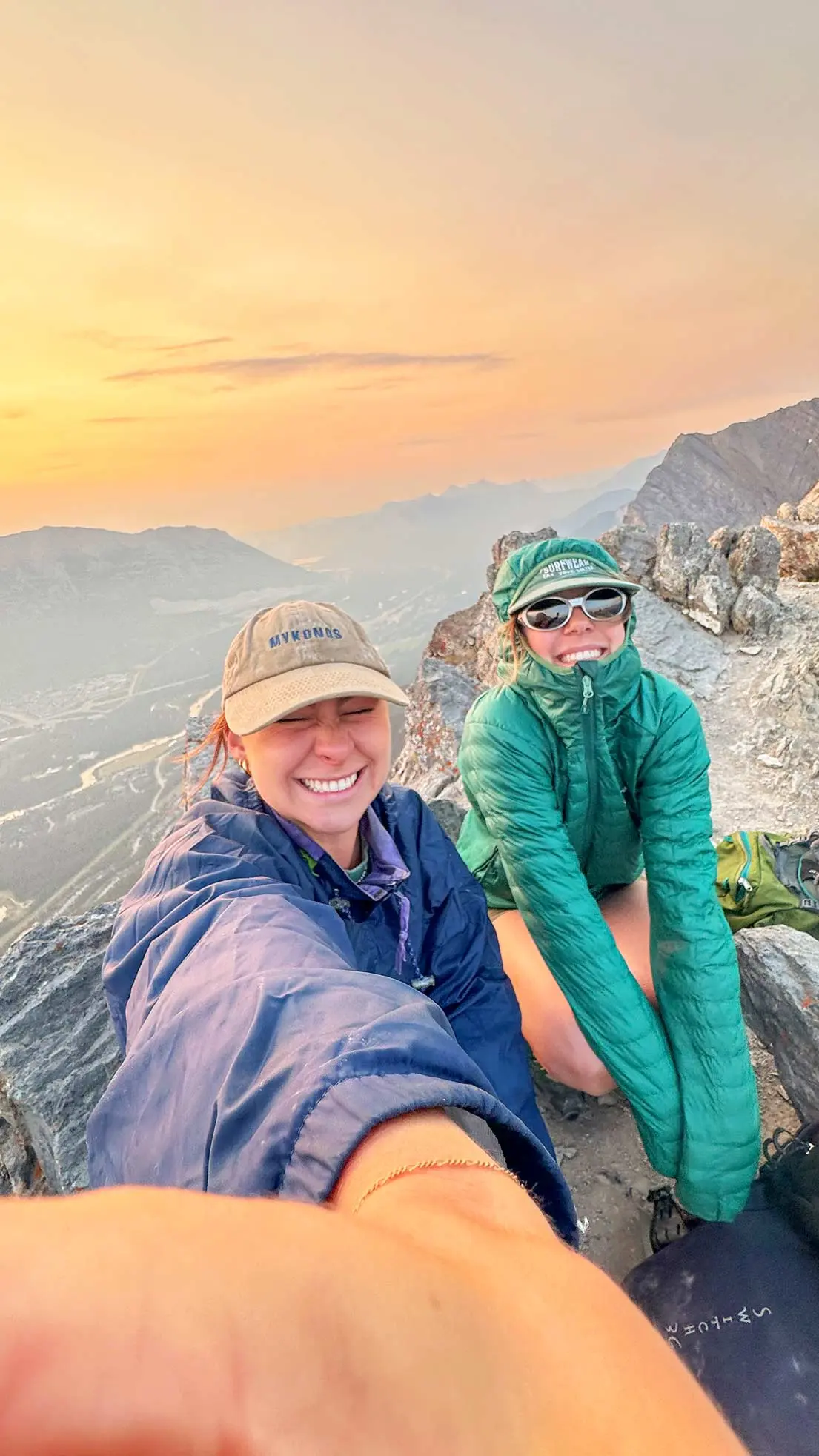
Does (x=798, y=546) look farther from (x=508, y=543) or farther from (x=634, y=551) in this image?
(x=508, y=543)

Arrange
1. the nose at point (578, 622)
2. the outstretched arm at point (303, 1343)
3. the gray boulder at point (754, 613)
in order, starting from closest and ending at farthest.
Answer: the outstretched arm at point (303, 1343) < the nose at point (578, 622) < the gray boulder at point (754, 613)

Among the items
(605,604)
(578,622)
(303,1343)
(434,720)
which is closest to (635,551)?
(434,720)

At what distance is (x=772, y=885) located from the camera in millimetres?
4805

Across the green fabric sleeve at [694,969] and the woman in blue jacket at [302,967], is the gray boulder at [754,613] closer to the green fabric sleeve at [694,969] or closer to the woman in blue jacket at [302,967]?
the green fabric sleeve at [694,969]

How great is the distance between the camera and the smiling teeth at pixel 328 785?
2.65 metres

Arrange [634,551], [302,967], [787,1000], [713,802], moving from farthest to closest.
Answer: [634,551] → [713,802] → [787,1000] → [302,967]

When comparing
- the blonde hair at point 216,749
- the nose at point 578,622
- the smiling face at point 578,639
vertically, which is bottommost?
the blonde hair at point 216,749

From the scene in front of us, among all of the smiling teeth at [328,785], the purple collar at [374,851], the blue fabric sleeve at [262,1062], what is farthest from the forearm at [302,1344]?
the smiling teeth at [328,785]

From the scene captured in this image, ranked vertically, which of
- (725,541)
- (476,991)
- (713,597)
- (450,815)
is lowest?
(450,815)

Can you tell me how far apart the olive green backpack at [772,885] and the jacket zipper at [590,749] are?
1378 millimetres

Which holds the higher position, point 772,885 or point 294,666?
point 294,666

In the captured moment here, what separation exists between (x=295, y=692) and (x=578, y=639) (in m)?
2.05

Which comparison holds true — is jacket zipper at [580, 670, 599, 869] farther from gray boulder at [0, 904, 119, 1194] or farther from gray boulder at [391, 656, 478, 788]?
gray boulder at [391, 656, 478, 788]

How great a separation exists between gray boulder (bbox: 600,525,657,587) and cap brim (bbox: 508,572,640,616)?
12564 mm
